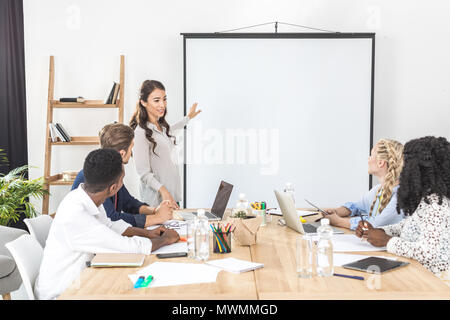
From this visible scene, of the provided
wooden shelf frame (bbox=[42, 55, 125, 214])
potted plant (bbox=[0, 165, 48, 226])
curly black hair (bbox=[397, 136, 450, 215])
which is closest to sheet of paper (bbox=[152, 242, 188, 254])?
curly black hair (bbox=[397, 136, 450, 215])

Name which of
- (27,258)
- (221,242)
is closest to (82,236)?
(27,258)

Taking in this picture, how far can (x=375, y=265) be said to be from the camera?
1.59 m

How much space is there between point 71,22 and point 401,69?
10.4 feet

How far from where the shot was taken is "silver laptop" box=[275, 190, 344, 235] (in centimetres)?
214

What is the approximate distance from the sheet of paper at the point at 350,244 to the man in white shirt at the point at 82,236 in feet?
2.63

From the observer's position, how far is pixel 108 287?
4.58ft

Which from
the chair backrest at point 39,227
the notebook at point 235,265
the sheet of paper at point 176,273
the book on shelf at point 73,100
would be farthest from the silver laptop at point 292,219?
the book on shelf at point 73,100

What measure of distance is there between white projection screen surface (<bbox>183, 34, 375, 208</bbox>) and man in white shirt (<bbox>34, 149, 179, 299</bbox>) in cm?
225

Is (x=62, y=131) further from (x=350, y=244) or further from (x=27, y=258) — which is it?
(x=350, y=244)

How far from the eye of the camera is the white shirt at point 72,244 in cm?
166

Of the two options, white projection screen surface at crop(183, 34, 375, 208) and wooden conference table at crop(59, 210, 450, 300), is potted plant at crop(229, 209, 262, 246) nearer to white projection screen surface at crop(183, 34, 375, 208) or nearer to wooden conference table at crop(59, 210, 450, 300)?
wooden conference table at crop(59, 210, 450, 300)

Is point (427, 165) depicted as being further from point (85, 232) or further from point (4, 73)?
point (4, 73)

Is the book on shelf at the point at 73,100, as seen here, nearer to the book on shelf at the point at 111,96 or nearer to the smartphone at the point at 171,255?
the book on shelf at the point at 111,96

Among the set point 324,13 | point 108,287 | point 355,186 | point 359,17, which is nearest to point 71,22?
point 324,13
